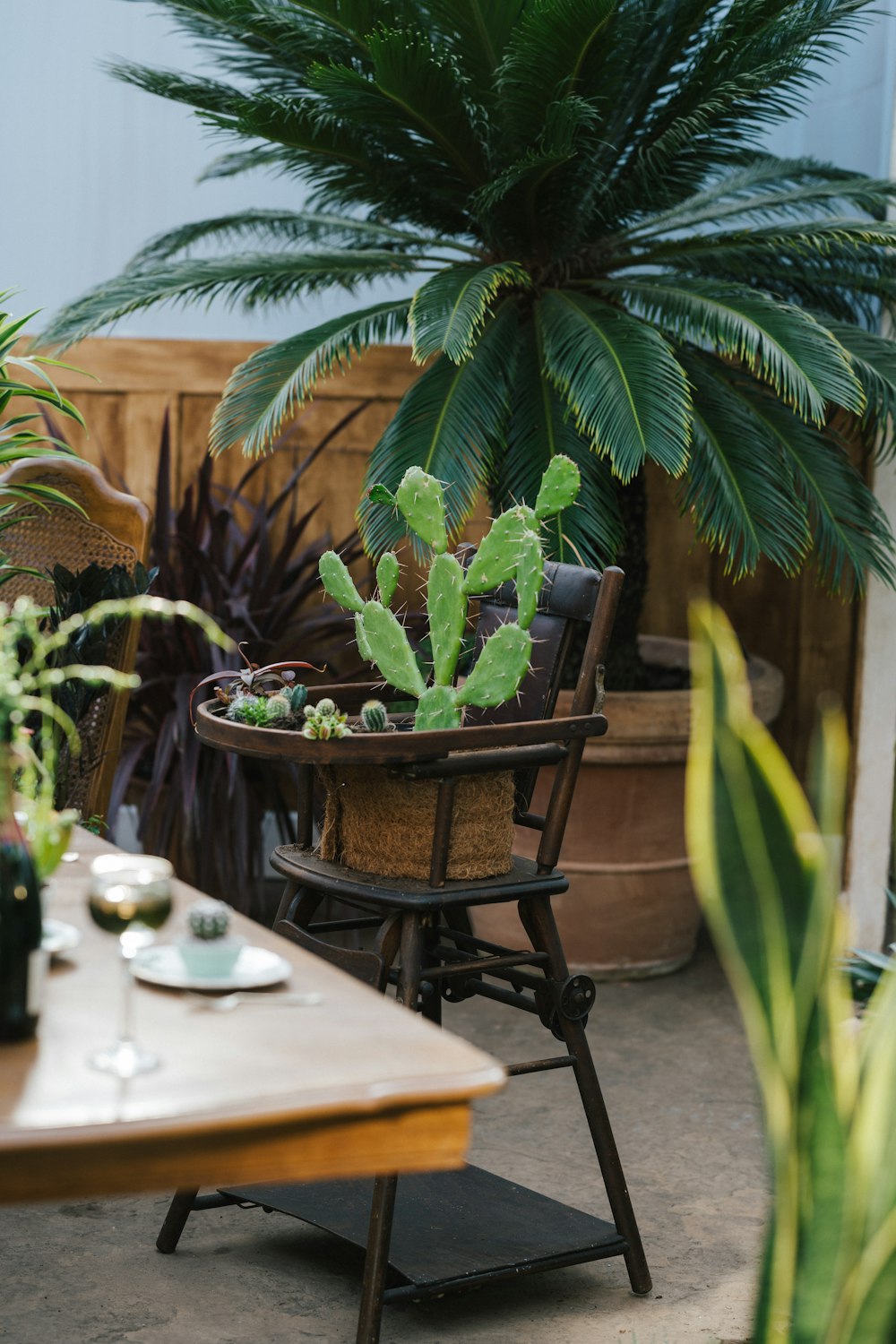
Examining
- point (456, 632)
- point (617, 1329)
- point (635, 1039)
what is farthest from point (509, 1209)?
point (635, 1039)

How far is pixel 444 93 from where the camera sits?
139 inches

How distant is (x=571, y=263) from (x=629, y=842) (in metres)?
1.50

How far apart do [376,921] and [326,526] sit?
7.96ft

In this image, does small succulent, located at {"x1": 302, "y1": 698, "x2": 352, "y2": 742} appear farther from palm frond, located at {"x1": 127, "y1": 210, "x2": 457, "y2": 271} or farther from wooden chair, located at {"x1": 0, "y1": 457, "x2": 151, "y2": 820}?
palm frond, located at {"x1": 127, "y1": 210, "x2": 457, "y2": 271}

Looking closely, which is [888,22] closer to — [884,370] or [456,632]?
[884,370]

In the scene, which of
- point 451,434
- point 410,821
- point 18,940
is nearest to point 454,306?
point 451,434

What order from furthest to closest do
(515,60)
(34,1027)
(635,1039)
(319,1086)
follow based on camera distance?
(635,1039) → (515,60) → (34,1027) → (319,1086)

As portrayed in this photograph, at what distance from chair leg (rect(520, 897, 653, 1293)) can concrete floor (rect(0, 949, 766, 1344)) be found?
16 centimetres

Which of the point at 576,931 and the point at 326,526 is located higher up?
the point at 326,526

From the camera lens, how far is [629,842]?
3908 mm

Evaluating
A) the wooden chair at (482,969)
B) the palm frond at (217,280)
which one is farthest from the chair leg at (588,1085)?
the palm frond at (217,280)

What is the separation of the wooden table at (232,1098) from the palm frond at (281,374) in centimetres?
231

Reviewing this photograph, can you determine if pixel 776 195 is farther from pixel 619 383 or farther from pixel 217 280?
pixel 217 280

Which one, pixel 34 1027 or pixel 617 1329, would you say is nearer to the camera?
pixel 34 1027
